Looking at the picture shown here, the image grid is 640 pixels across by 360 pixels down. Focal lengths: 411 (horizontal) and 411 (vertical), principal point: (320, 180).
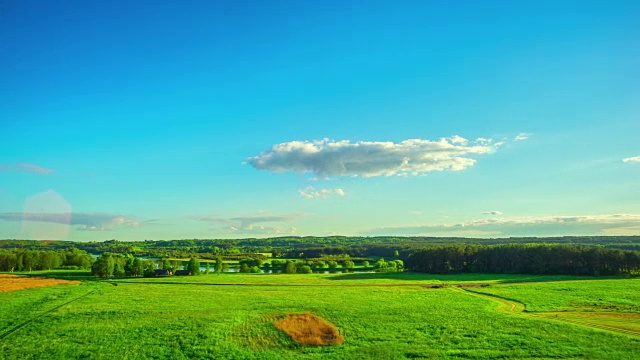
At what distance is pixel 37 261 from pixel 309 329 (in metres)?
141

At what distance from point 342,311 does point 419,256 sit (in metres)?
101

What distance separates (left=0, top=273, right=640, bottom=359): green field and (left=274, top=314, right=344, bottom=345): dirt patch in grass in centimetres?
114

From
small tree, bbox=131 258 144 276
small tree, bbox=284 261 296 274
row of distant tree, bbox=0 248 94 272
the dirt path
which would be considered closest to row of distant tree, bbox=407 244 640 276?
small tree, bbox=284 261 296 274

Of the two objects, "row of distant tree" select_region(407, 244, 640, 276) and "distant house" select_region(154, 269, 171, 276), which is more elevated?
"row of distant tree" select_region(407, 244, 640, 276)

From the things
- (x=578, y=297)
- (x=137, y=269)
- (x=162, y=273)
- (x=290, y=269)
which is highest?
(x=578, y=297)

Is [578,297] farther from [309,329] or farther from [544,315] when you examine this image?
[309,329]

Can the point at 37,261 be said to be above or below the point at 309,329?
below

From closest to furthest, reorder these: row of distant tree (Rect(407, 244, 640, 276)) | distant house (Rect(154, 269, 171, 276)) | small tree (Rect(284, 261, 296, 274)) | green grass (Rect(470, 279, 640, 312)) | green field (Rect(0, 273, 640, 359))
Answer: green field (Rect(0, 273, 640, 359)) → green grass (Rect(470, 279, 640, 312)) → row of distant tree (Rect(407, 244, 640, 276)) → distant house (Rect(154, 269, 171, 276)) → small tree (Rect(284, 261, 296, 274))

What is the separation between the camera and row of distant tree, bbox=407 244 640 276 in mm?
114938

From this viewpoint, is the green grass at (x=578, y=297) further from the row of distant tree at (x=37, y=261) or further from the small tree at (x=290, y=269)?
the row of distant tree at (x=37, y=261)

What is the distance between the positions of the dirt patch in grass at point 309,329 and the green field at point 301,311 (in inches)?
45.0

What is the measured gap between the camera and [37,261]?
478 ft

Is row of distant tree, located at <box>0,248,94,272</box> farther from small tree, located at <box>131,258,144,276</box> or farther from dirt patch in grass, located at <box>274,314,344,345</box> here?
dirt patch in grass, located at <box>274,314,344,345</box>

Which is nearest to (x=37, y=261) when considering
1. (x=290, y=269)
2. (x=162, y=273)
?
(x=162, y=273)
